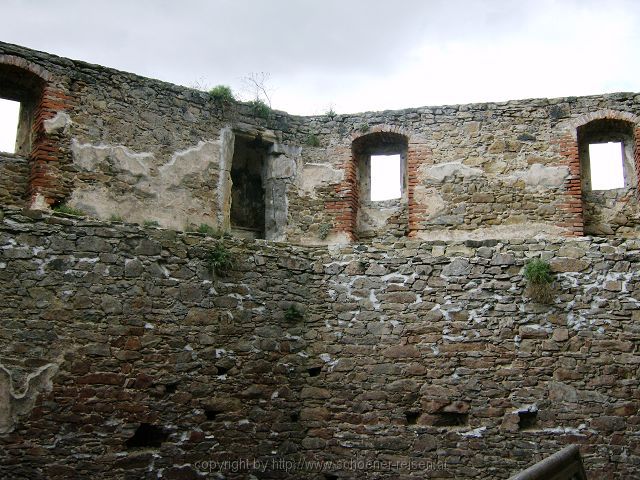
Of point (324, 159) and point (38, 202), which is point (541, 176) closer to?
point (324, 159)

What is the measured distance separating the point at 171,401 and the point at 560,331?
4.59 metres

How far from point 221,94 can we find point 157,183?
200cm

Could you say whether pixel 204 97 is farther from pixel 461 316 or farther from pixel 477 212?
pixel 461 316

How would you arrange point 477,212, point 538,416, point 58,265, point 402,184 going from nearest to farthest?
point 58,265 → point 538,416 → point 477,212 → point 402,184

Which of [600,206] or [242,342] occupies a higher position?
[600,206]

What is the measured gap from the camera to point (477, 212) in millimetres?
11453

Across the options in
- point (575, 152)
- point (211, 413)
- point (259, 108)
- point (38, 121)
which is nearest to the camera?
point (211, 413)

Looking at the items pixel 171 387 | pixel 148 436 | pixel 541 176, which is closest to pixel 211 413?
pixel 171 387

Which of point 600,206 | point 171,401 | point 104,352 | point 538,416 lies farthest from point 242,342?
point 600,206

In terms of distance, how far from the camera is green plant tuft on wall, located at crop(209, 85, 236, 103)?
11539 mm

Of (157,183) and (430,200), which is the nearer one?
(157,183)

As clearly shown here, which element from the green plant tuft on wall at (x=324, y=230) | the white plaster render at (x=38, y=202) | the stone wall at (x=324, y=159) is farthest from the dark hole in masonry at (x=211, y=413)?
the green plant tuft on wall at (x=324, y=230)

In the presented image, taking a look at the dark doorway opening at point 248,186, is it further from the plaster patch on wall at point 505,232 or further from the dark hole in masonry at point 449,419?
the dark hole in masonry at point 449,419

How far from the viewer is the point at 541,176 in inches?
448
